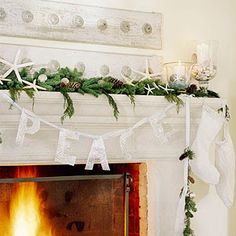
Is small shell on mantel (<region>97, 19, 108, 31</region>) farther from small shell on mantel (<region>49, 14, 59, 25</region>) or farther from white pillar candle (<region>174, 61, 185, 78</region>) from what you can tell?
white pillar candle (<region>174, 61, 185, 78</region>)

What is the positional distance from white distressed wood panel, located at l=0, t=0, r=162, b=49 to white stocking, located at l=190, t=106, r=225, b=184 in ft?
1.41

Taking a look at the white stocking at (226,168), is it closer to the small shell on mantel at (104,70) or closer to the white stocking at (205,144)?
the white stocking at (205,144)

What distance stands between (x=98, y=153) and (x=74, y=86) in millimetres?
318

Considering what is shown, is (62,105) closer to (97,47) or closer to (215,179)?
(97,47)

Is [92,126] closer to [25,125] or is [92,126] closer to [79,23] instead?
[25,125]

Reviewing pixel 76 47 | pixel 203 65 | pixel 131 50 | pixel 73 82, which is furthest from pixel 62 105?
pixel 203 65

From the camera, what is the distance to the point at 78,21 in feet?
7.23

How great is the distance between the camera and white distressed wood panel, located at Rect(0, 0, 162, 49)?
6.88 feet

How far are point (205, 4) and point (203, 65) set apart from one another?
1.32ft

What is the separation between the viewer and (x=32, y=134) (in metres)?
2.03

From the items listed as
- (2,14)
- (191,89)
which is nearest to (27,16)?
(2,14)

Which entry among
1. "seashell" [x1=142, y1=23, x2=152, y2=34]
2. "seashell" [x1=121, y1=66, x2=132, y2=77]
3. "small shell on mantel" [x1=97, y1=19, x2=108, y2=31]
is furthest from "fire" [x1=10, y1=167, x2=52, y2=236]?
"seashell" [x1=142, y1=23, x2=152, y2=34]

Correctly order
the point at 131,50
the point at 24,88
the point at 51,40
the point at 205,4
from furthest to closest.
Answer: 1. the point at 205,4
2. the point at 131,50
3. the point at 51,40
4. the point at 24,88

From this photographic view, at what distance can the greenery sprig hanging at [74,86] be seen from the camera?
192cm
